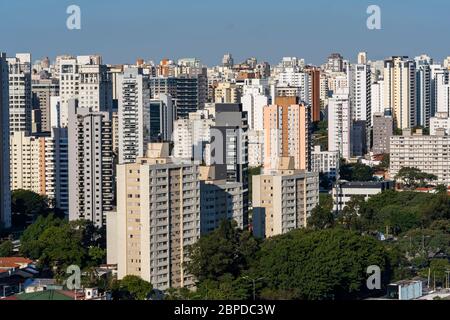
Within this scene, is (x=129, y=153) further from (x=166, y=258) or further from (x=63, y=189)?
(x=166, y=258)

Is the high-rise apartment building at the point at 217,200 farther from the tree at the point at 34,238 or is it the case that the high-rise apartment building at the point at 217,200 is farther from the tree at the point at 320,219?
the tree at the point at 34,238

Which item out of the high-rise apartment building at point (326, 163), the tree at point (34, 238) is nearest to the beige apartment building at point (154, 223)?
the tree at point (34, 238)

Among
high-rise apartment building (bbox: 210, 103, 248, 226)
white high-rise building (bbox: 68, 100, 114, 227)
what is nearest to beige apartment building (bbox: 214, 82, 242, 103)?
white high-rise building (bbox: 68, 100, 114, 227)

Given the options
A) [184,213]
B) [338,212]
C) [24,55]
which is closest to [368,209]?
[338,212]

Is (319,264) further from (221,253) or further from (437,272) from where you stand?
(437,272)

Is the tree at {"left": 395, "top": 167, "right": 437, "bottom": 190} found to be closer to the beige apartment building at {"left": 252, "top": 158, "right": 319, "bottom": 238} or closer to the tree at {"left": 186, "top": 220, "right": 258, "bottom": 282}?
the beige apartment building at {"left": 252, "top": 158, "right": 319, "bottom": 238}
